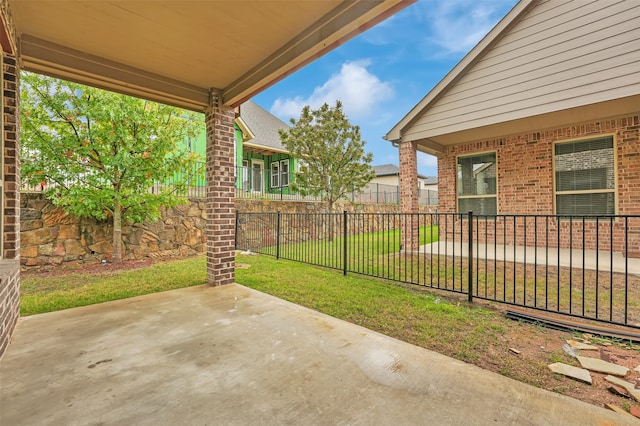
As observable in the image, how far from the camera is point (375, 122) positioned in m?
85.9

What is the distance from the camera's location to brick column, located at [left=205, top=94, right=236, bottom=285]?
4.35 metres

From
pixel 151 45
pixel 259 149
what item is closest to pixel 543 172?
pixel 151 45

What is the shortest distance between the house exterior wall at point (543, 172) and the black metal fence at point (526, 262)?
5 centimetres

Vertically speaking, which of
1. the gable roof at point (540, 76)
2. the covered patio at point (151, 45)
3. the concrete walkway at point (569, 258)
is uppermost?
the gable roof at point (540, 76)

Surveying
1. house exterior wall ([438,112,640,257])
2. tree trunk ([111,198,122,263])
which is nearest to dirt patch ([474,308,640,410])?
house exterior wall ([438,112,640,257])

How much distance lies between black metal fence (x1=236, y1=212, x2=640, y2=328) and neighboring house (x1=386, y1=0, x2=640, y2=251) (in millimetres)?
343

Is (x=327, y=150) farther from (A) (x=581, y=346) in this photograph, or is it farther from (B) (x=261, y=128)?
(A) (x=581, y=346)

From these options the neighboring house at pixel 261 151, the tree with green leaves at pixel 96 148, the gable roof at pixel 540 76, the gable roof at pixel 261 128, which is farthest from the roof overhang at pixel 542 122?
the gable roof at pixel 261 128

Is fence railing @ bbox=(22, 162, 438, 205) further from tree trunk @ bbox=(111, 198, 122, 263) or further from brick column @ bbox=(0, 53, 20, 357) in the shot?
brick column @ bbox=(0, 53, 20, 357)

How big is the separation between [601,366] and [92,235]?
8314mm

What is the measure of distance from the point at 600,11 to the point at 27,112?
32.8 ft

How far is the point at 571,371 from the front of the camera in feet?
6.88

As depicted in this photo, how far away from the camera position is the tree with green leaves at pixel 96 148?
541 centimetres

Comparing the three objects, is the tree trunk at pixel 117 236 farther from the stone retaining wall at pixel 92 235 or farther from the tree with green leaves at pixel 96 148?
the stone retaining wall at pixel 92 235
